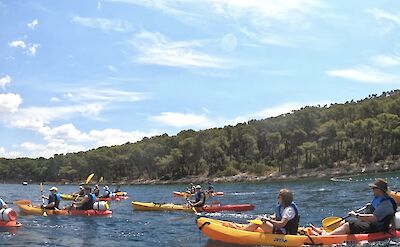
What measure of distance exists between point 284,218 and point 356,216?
2.04 m

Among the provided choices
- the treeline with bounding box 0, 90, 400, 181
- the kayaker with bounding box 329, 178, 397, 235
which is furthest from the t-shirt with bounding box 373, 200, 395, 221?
the treeline with bounding box 0, 90, 400, 181

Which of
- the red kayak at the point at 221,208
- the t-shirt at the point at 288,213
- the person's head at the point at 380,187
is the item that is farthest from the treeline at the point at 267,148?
Answer: the t-shirt at the point at 288,213

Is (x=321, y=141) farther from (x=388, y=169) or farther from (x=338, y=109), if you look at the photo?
(x=388, y=169)

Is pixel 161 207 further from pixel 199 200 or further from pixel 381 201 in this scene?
pixel 381 201

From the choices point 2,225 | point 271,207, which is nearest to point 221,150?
point 271,207

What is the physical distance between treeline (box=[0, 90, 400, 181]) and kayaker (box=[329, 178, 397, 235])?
75.5 m

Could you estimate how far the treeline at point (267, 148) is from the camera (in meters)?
87.2

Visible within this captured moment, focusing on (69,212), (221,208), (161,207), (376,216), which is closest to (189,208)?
(221,208)

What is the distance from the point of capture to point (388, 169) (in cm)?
7588

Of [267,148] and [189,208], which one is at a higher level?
[267,148]

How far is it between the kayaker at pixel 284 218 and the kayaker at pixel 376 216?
112 centimetres

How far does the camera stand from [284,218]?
40.5 ft

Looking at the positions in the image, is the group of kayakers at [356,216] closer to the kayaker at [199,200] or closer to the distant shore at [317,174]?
the kayaker at [199,200]

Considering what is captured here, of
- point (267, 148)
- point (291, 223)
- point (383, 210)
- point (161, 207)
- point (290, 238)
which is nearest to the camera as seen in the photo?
point (290, 238)
